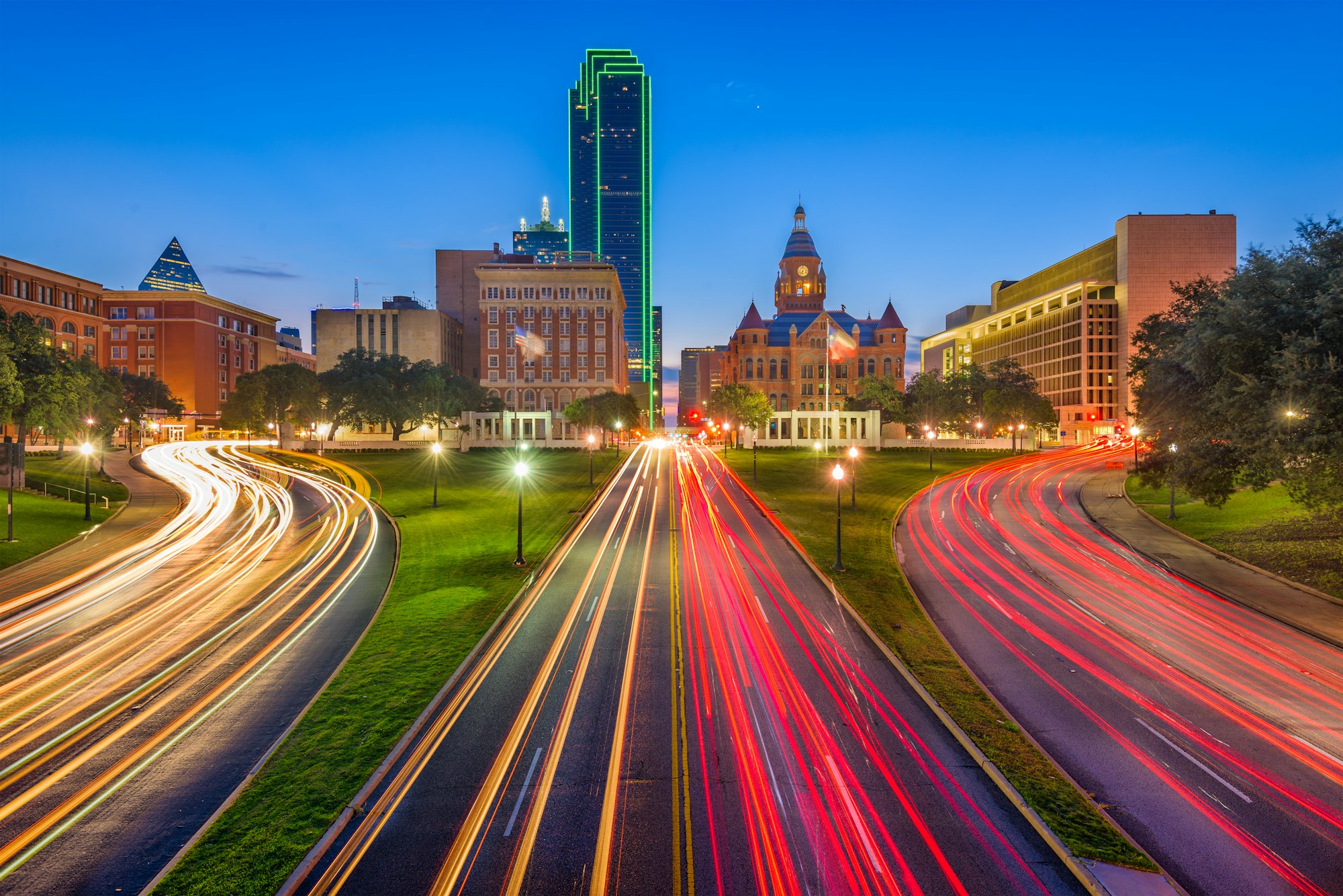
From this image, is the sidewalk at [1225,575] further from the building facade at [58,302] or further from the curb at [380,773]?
the building facade at [58,302]

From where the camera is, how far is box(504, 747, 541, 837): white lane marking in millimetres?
10789

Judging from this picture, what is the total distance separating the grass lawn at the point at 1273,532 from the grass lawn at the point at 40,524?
184 feet

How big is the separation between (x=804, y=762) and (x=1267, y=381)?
2464cm

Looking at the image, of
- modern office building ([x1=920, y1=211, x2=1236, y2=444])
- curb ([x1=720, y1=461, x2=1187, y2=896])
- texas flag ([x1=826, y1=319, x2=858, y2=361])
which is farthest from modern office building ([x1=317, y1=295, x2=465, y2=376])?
modern office building ([x1=920, y1=211, x2=1236, y2=444])

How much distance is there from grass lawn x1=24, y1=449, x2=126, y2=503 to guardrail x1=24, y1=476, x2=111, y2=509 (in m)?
0.10

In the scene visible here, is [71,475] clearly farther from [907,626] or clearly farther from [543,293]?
[543,293]

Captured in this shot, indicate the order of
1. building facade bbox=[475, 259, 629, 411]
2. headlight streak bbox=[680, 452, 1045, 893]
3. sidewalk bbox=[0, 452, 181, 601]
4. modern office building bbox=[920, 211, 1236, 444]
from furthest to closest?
1. modern office building bbox=[920, 211, 1236, 444]
2. building facade bbox=[475, 259, 629, 411]
3. sidewalk bbox=[0, 452, 181, 601]
4. headlight streak bbox=[680, 452, 1045, 893]

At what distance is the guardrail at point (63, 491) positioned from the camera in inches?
1695

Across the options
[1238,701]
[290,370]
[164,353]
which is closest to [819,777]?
[1238,701]

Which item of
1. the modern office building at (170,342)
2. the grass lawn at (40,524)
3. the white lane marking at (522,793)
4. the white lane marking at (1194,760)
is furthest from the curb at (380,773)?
the modern office building at (170,342)

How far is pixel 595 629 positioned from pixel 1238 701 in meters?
17.7

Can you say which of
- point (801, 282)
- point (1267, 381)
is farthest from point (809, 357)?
point (1267, 381)

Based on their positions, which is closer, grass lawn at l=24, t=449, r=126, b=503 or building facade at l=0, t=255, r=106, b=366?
grass lawn at l=24, t=449, r=126, b=503

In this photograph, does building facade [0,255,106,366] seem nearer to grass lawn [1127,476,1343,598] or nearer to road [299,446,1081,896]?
road [299,446,1081,896]
